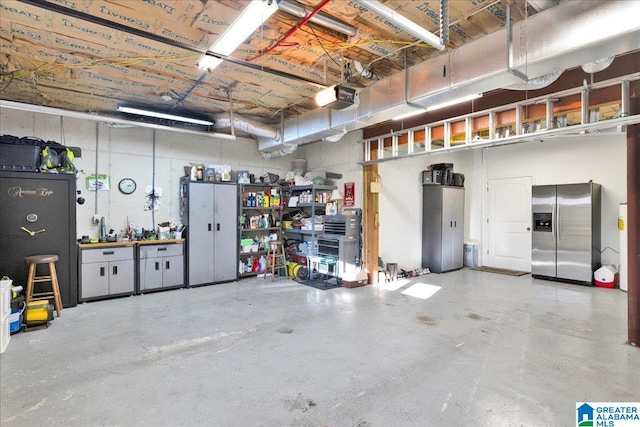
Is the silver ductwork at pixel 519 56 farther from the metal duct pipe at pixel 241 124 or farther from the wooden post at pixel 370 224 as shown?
the metal duct pipe at pixel 241 124

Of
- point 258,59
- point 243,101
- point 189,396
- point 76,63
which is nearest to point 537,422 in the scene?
point 189,396

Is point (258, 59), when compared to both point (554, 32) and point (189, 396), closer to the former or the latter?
point (554, 32)

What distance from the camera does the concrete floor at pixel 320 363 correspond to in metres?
2.19

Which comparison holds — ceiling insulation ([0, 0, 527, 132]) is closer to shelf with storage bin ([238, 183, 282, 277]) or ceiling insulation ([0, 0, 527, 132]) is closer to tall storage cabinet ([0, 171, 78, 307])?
tall storage cabinet ([0, 171, 78, 307])

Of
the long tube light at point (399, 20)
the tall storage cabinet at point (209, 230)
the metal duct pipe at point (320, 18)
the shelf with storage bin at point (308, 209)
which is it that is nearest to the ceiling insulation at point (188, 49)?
the metal duct pipe at point (320, 18)

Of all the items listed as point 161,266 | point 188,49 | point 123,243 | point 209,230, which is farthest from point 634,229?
point 123,243

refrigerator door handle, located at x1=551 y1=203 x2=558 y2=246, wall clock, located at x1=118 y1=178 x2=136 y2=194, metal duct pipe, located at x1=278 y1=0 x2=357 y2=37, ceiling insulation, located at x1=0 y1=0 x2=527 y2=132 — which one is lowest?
refrigerator door handle, located at x1=551 y1=203 x2=558 y2=246

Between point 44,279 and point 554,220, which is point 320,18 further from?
point 554,220

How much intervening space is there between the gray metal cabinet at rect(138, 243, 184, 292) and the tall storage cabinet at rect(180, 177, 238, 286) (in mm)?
168

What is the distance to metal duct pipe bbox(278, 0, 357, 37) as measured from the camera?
2477 mm

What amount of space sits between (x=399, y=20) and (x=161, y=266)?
515 centimetres

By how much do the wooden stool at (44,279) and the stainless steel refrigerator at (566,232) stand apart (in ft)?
27.0

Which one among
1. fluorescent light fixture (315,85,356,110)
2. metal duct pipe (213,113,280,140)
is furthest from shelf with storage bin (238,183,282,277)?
fluorescent light fixture (315,85,356,110)

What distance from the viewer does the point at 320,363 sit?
2.88 m
